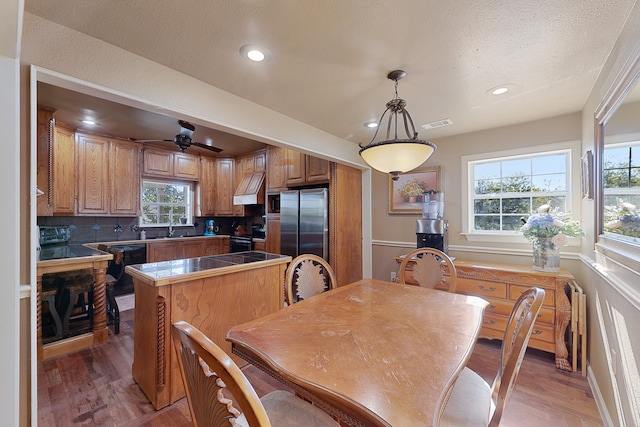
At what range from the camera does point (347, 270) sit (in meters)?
3.71

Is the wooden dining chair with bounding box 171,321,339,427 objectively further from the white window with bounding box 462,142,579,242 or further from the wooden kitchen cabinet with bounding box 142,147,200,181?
the wooden kitchen cabinet with bounding box 142,147,200,181

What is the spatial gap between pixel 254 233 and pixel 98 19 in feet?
13.3

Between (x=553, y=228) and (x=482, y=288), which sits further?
(x=482, y=288)

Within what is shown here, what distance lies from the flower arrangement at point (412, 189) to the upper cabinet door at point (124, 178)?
4.25 metres

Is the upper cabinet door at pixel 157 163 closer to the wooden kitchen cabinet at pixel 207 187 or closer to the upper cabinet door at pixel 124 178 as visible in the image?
the upper cabinet door at pixel 124 178

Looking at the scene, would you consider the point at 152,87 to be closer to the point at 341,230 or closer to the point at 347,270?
the point at 341,230

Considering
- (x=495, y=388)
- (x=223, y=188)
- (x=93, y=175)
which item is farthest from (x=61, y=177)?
(x=495, y=388)

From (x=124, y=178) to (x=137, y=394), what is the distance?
11.4 ft

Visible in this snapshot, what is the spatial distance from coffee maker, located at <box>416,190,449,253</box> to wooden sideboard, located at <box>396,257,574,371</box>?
34cm

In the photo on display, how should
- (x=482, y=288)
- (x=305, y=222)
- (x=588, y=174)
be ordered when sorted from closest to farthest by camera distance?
(x=588, y=174) → (x=482, y=288) → (x=305, y=222)

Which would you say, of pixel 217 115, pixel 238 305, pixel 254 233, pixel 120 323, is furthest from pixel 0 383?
pixel 254 233

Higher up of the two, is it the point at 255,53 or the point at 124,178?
the point at 255,53

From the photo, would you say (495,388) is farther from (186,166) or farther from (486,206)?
(186,166)

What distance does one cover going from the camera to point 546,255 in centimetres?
256
